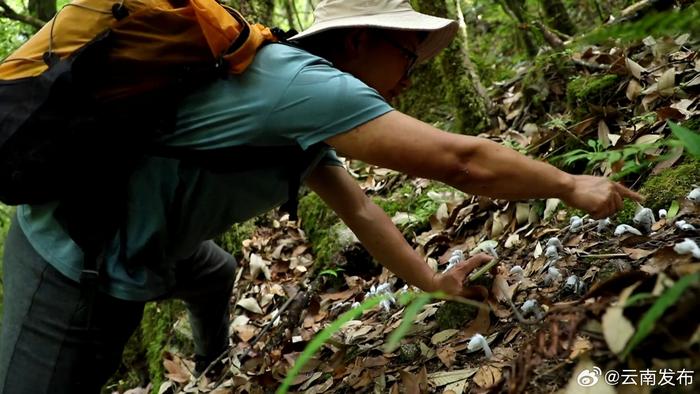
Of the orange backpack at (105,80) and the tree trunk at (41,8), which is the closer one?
the orange backpack at (105,80)

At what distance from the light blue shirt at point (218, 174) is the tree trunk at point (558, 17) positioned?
4.45 metres

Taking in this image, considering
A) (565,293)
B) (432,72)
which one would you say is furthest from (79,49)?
(432,72)

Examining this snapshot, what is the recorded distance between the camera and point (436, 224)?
4180 mm

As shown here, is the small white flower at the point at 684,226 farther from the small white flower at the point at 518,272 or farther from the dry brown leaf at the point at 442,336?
the dry brown leaf at the point at 442,336

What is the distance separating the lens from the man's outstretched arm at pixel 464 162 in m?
2.15

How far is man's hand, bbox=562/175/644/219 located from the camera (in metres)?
2.25

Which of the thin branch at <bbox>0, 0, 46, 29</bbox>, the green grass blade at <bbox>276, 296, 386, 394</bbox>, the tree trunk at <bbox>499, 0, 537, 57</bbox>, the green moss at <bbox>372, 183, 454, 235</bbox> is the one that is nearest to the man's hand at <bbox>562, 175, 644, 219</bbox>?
the green grass blade at <bbox>276, 296, 386, 394</bbox>

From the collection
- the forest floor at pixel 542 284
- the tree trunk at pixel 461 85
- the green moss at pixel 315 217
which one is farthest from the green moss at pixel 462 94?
the green moss at pixel 315 217

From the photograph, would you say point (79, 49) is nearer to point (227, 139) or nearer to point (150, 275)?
point (227, 139)

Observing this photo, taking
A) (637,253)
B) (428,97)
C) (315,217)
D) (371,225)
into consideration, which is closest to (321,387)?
(371,225)

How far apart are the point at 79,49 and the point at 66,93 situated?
16cm

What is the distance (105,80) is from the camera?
7.57 feet

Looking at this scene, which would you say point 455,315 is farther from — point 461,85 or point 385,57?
point 461,85

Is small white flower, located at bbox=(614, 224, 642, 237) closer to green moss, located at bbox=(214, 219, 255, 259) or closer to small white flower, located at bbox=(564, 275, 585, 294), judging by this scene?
small white flower, located at bbox=(564, 275, 585, 294)
